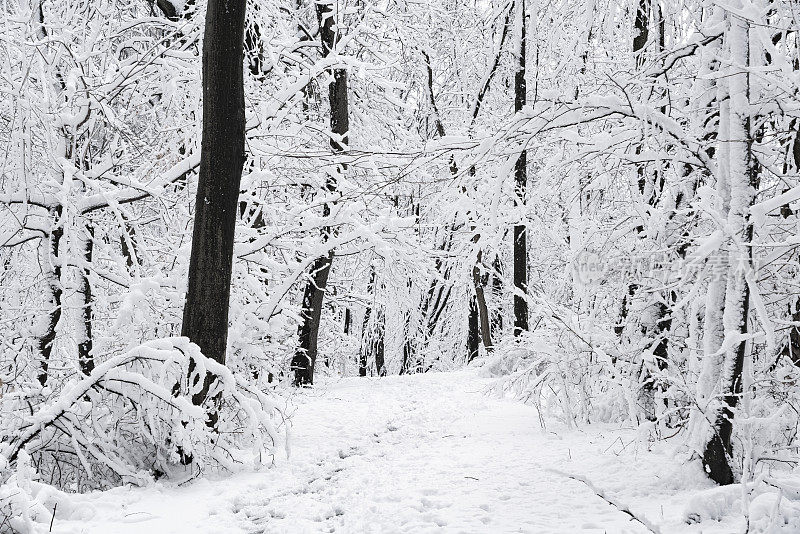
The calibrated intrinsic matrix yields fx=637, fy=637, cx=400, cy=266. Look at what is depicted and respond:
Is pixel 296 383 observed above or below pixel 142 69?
below

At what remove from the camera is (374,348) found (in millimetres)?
23891

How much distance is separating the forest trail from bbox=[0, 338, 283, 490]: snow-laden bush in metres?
0.31

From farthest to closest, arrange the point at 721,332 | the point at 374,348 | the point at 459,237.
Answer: the point at 374,348 < the point at 459,237 < the point at 721,332

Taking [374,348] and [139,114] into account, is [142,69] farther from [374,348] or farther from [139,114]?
[374,348]

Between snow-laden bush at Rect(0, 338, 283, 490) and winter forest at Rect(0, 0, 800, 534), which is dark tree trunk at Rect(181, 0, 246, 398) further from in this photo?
snow-laden bush at Rect(0, 338, 283, 490)

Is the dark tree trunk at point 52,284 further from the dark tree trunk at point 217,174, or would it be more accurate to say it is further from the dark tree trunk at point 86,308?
the dark tree trunk at point 217,174

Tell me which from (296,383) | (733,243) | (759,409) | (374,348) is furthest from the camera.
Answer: (374,348)

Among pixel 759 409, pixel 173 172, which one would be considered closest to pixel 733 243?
pixel 759 409

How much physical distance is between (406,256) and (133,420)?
4774 mm

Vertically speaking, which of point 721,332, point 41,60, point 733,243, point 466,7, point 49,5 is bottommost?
point 721,332

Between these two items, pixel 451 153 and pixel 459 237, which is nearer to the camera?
pixel 451 153

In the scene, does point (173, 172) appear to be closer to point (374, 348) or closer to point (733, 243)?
point (733, 243)

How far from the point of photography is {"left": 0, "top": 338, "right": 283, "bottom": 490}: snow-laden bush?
5.04 meters

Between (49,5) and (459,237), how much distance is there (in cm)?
989
